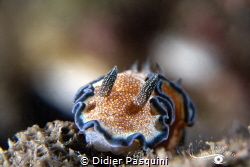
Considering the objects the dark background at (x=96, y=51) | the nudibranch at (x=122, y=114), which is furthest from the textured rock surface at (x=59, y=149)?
the dark background at (x=96, y=51)

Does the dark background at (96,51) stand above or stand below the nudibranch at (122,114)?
above

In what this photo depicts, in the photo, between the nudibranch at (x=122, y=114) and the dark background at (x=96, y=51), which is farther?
the dark background at (x=96, y=51)

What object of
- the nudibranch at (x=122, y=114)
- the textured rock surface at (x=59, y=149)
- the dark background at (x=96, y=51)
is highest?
the dark background at (x=96, y=51)

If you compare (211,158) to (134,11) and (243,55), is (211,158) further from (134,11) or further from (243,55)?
(134,11)

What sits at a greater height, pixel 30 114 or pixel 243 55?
pixel 243 55

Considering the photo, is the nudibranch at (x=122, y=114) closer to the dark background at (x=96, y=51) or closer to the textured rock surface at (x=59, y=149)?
the textured rock surface at (x=59, y=149)

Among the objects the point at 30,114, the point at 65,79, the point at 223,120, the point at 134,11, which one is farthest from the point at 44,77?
the point at 223,120
